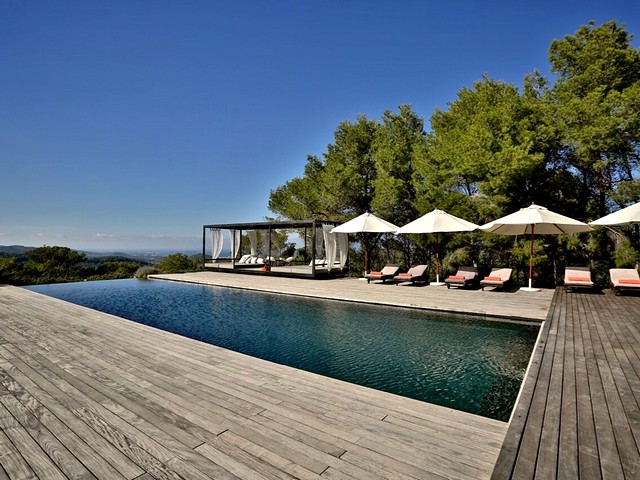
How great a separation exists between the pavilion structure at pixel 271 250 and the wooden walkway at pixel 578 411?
8974 millimetres

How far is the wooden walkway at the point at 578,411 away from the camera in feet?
6.02

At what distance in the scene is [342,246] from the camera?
1329cm

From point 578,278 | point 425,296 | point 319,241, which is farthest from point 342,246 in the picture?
A: point 578,278

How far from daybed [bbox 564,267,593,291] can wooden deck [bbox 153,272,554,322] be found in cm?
49

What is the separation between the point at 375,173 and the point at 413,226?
6114 millimetres

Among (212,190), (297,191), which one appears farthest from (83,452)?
Result: (212,190)

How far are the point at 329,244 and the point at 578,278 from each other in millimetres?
7494

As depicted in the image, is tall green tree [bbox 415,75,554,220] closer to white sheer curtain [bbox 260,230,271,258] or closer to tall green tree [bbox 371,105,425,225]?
tall green tree [bbox 371,105,425,225]

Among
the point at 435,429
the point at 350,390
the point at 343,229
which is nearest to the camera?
the point at 435,429

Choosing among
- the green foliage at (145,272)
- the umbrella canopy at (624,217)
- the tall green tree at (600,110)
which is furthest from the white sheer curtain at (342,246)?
the green foliage at (145,272)

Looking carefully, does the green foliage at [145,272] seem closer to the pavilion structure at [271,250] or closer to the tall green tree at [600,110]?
the pavilion structure at [271,250]

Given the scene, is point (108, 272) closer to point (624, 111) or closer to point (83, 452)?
point (83, 452)

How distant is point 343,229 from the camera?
11938mm

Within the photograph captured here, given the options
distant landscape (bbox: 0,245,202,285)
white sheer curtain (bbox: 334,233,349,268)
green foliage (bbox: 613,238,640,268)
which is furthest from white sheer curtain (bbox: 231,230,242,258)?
green foliage (bbox: 613,238,640,268)
